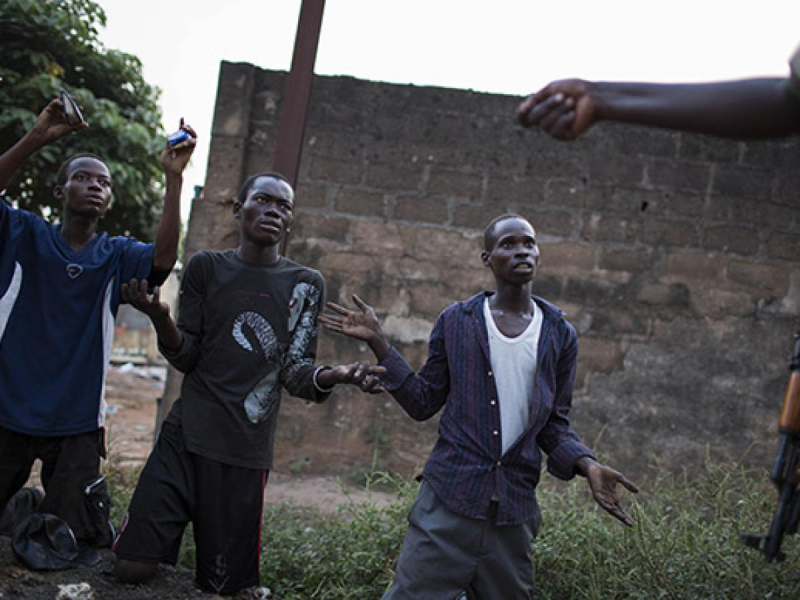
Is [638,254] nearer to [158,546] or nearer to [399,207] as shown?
[399,207]

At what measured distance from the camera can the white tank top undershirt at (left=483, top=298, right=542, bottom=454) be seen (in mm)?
2531

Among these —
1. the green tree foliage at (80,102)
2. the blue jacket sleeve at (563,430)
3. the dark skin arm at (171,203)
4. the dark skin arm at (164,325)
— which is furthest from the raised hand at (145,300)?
the green tree foliage at (80,102)

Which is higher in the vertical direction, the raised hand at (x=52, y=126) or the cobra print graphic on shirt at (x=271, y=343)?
the raised hand at (x=52, y=126)

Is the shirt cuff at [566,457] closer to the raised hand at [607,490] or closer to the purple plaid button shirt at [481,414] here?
the purple plaid button shirt at [481,414]

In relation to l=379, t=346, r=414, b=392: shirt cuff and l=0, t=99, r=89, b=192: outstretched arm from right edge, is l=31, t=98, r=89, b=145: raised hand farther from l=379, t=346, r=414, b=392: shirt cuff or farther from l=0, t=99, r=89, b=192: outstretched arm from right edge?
l=379, t=346, r=414, b=392: shirt cuff

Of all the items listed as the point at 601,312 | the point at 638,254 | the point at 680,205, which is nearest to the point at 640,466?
the point at 601,312

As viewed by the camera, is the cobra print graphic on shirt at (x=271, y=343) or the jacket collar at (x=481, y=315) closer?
the jacket collar at (x=481, y=315)

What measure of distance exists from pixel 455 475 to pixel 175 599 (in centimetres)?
123

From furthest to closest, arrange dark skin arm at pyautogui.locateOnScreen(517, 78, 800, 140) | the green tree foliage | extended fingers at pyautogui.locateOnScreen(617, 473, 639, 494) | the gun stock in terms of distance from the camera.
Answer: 1. the green tree foliage
2. extended fingers at pyautogui.locateOnScreen(617, 473, 639, 494)
3. the gun stock
4. dark skin arm at pyautogui.locateOnScreen(517, 78, 800, 140)

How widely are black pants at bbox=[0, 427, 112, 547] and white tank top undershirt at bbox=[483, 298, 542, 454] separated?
165 cm

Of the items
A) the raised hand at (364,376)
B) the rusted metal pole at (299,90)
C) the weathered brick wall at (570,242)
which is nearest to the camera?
the raised hand at (364,376)

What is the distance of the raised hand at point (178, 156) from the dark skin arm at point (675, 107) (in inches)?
67.6

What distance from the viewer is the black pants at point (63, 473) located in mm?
3057

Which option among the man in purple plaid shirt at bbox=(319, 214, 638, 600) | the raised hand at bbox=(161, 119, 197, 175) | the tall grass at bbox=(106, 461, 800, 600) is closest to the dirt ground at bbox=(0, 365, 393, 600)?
the tall grass at bbox=(106, 461, 800, 600)
